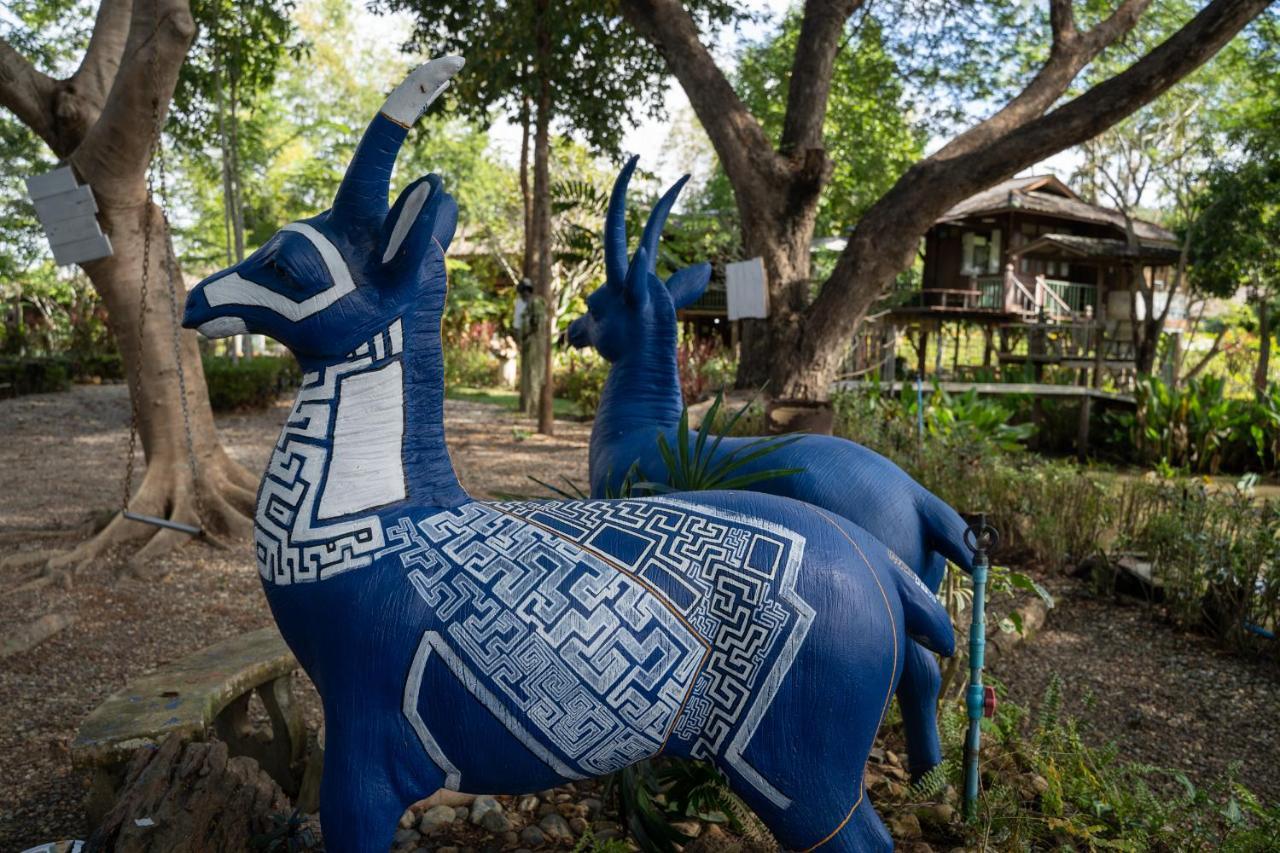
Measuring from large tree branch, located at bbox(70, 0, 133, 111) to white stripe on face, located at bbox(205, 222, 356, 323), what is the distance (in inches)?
186

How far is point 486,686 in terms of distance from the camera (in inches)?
61.0

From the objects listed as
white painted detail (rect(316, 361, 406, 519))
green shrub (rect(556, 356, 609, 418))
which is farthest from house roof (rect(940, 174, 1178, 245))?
white painted detail (rect(316, 361, 406, 519))

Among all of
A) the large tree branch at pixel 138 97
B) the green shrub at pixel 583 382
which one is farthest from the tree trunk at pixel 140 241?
the green shrub at pixel 583 382

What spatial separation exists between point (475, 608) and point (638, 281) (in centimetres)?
181

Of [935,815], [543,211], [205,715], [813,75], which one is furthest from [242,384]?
[935,815]

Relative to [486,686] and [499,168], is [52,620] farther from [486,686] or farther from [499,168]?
[499,168]

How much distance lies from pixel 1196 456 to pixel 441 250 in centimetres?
1039

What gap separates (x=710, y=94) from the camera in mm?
8281

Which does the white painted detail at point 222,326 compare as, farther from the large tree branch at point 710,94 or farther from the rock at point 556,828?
the large tree branch at point 710,94

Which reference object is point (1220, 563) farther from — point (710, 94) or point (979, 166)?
point (710, 94)

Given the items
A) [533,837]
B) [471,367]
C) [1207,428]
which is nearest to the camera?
[533,837]

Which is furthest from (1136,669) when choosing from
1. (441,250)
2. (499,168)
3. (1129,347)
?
(499,168)

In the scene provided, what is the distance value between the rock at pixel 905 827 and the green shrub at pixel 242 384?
449 inches

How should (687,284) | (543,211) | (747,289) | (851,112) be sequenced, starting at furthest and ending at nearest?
(851,112), (543,211), (747,289), (687,284)
